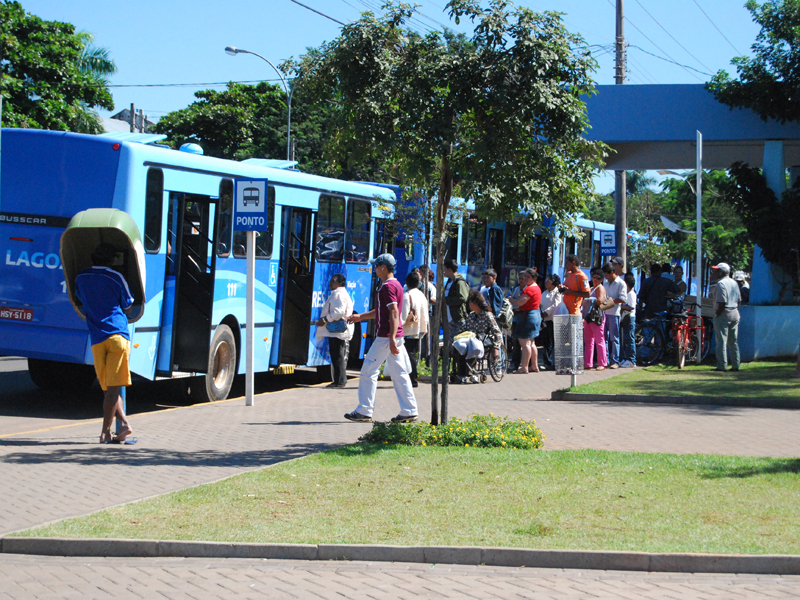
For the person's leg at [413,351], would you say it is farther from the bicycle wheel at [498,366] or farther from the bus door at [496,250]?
the bus door at [496,250]

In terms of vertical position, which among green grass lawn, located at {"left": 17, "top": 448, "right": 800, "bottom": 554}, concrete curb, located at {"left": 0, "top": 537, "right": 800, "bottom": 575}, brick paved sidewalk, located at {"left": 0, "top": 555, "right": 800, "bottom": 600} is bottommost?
brick paved sidewalk, located at {"left": 0, "top": 555, "right": 800, "bottom": 600}

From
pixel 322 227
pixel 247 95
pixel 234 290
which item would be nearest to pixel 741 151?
pixel 322 227

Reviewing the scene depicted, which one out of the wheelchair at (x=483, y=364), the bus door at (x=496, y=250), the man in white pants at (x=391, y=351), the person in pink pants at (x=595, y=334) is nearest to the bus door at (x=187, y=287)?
the man in white pants at (x=391, y=351)

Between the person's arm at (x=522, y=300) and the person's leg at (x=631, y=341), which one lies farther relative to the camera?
the person's leg at (x=631, y=341)

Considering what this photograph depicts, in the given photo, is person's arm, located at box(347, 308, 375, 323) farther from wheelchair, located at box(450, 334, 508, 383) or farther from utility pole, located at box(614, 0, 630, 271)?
utility pole, located at box(614, 0, 630, 271)

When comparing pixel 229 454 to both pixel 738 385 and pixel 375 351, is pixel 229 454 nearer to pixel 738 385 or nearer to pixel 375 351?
pixel 375 351

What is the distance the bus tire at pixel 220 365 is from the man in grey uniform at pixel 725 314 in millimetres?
8454

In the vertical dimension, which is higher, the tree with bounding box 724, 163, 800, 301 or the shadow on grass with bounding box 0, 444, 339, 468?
the tree with bounding box 724, 163, 800, 301

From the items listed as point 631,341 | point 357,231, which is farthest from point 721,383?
point 357,231

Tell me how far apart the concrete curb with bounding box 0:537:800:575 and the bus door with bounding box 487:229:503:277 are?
1701 centimetres

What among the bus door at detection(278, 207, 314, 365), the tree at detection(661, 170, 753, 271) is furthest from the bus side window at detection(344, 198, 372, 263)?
the tree at detection(661, 170, 753, 271)

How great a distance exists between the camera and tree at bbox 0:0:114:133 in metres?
27.9

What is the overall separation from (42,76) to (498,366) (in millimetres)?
20111

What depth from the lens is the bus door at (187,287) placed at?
12188mm
